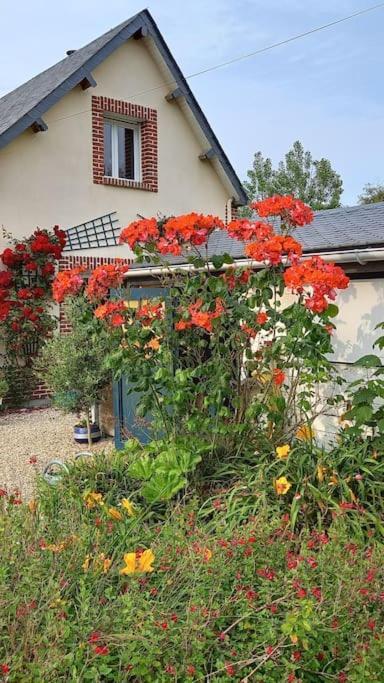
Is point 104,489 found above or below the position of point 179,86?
below

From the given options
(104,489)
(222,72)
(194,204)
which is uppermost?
(222,72)

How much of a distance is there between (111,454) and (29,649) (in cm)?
246

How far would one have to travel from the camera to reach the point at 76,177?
34.5ft

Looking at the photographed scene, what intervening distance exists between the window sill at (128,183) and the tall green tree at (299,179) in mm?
16868

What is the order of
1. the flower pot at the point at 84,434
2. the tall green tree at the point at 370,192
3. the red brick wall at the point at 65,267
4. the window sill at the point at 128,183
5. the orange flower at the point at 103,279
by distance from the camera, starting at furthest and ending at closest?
the tall green tree at the point at 370,192, the window sill at the point at 128,183, the red brick wall at the point at 65,267, the flower pot at the point at 84,434, the orange flower at the point at 103,279

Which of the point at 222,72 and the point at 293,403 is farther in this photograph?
the point at 222,72

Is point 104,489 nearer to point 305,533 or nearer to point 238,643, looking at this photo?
point 305,533

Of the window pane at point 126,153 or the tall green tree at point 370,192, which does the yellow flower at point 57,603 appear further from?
the tall green tree at point 370,192

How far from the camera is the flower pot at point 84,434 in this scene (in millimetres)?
7258

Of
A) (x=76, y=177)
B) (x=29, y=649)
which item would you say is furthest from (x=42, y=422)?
(x=29, y=649)

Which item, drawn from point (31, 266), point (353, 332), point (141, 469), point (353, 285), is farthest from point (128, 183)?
point (141, 469)

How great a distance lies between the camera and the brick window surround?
10805mm

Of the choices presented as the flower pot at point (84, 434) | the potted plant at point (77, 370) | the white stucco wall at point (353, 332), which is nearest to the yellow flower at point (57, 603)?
the white stucco wall at point (353, 332)

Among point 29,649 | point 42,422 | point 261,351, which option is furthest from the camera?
point 42,422
